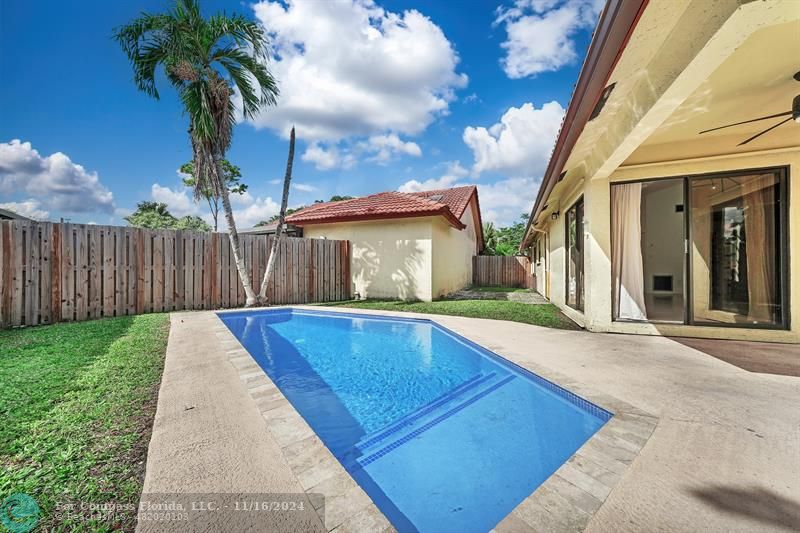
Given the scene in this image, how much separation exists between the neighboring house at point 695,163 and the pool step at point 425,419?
326 centimetres

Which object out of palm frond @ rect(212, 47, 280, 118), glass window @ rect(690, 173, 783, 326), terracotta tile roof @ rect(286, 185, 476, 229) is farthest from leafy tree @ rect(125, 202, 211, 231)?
glass window @ rect(690, 173, 783, 326)

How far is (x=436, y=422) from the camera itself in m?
2.94

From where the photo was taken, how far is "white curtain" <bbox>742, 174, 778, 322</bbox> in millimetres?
5051

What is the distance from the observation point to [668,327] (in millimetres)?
5426

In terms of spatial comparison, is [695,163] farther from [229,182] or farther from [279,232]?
[229,182]

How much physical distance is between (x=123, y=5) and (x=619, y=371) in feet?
42.4

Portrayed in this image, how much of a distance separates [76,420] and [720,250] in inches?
363

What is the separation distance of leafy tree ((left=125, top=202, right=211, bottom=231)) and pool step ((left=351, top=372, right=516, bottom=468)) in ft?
133

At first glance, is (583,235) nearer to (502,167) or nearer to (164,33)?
(164,33)

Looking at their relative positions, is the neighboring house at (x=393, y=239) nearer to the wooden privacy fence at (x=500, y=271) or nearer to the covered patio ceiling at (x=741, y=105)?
the covered patio ceiling at (x=741, y=105)

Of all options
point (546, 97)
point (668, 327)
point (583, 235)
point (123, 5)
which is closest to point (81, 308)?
point (123, 5)

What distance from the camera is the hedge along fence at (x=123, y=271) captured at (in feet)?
20.8

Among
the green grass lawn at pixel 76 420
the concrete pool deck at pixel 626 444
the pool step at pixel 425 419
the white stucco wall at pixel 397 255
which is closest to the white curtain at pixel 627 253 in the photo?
the concrete pool deck at pixel 626 444

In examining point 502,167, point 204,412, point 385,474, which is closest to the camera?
point 385,474
